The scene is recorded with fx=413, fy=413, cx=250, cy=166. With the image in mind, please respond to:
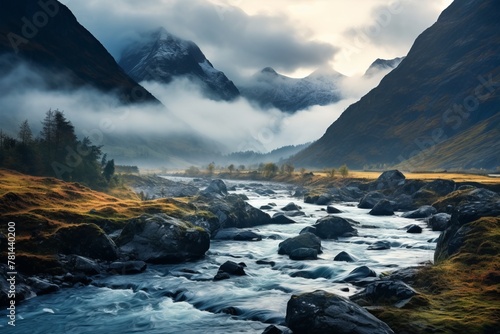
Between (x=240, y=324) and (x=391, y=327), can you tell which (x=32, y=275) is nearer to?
A: (x=240, y=324)

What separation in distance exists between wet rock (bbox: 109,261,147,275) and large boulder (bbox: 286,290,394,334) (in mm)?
22669

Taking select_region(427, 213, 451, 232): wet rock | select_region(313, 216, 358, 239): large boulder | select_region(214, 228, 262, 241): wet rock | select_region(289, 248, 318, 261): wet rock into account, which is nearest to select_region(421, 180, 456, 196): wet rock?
select_region(427, 213, 451, 232): wet rock

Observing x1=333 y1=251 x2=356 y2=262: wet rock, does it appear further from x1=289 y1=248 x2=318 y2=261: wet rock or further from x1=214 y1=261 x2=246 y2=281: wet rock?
x1=214 y1=261 x2=246 y2=281: wet rock

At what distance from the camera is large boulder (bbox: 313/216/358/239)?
205 feet

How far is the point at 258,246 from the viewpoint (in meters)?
57.2

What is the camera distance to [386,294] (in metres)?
27.5

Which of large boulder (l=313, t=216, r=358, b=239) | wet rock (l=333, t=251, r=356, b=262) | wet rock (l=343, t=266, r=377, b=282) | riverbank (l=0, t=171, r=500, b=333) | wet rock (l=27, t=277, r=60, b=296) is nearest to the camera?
riverbank (l=0, t=171, r=500, b=333)

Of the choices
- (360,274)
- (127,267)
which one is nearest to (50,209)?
(127,267)

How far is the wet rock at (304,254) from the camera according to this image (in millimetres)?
47344

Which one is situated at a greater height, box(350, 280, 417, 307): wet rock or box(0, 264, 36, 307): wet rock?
box(350, 280, 417, 307): wet rock

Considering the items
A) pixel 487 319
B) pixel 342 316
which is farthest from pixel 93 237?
pixel 487 319

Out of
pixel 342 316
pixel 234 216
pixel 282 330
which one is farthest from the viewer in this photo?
pixel 234 216

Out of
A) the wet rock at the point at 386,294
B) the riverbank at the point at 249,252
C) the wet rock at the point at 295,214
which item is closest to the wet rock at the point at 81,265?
the riverbank at the point at 249,252

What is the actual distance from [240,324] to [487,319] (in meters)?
15.2
